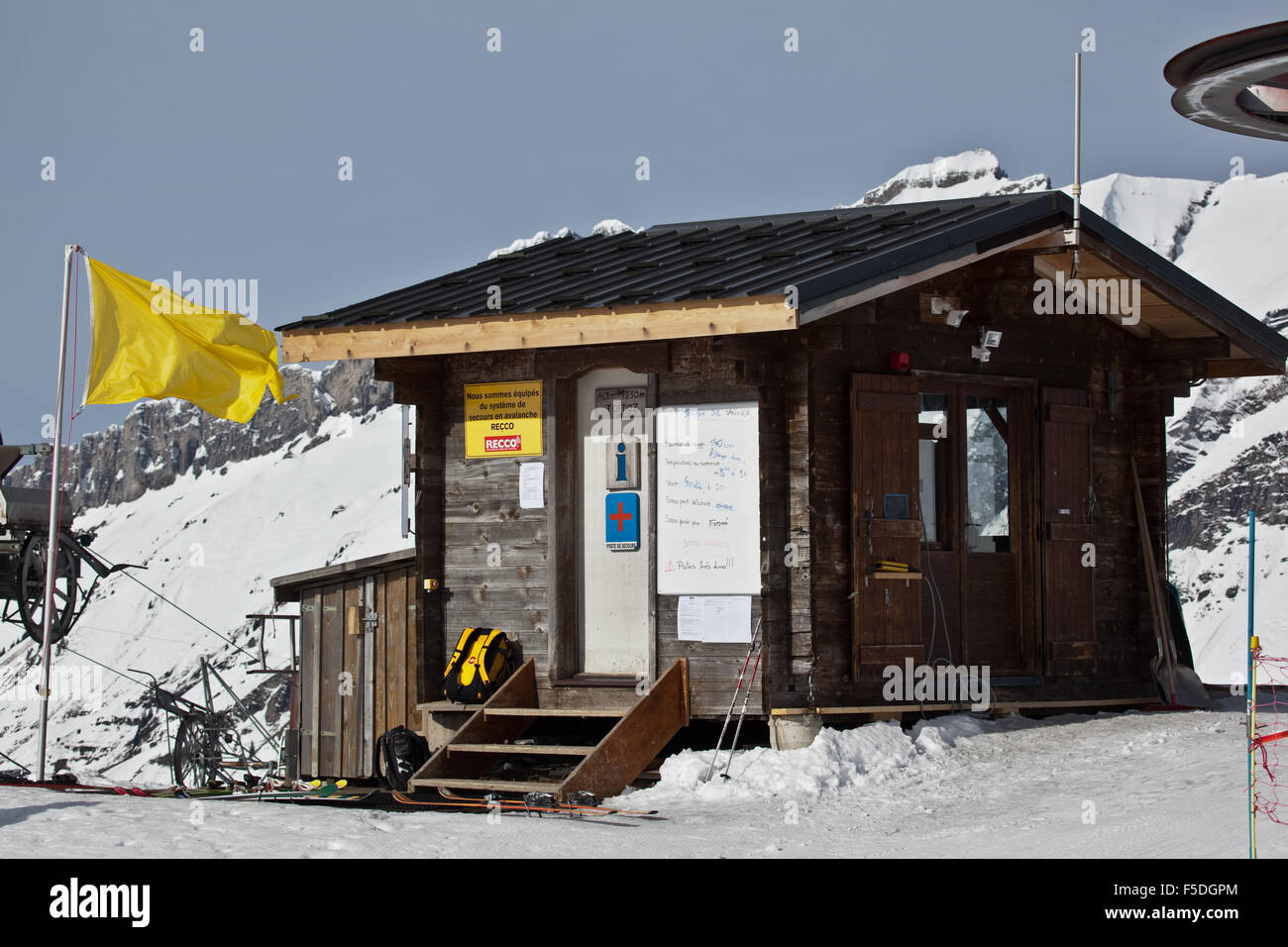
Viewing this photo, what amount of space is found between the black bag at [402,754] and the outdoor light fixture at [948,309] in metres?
5.06

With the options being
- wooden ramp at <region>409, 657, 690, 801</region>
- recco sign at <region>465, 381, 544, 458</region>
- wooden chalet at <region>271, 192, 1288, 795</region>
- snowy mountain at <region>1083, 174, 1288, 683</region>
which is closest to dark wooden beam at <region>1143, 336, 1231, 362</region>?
wooden chalet at <region>271, 192, 1288, 795</region>

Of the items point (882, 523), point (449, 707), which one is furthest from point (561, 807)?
point (882, 523)

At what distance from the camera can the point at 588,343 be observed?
35.2 ft

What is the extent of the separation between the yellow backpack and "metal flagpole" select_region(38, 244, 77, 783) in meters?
2.82

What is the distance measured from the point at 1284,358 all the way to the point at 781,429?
5420mm

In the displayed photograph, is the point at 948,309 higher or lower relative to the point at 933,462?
higher

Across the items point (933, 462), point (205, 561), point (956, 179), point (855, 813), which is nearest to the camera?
point (855, 813)

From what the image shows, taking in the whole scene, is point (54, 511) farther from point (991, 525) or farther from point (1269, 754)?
point (1269, 754)

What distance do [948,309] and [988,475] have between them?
1487 millimetres

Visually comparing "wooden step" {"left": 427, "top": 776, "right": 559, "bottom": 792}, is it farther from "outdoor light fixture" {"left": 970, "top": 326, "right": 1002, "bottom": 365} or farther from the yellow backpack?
"outdoor light fixture" {"left": 970, "top": 326, "right": 1002, "bottom": 365}

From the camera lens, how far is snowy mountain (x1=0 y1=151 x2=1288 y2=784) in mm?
47688

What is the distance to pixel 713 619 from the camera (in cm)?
1084
